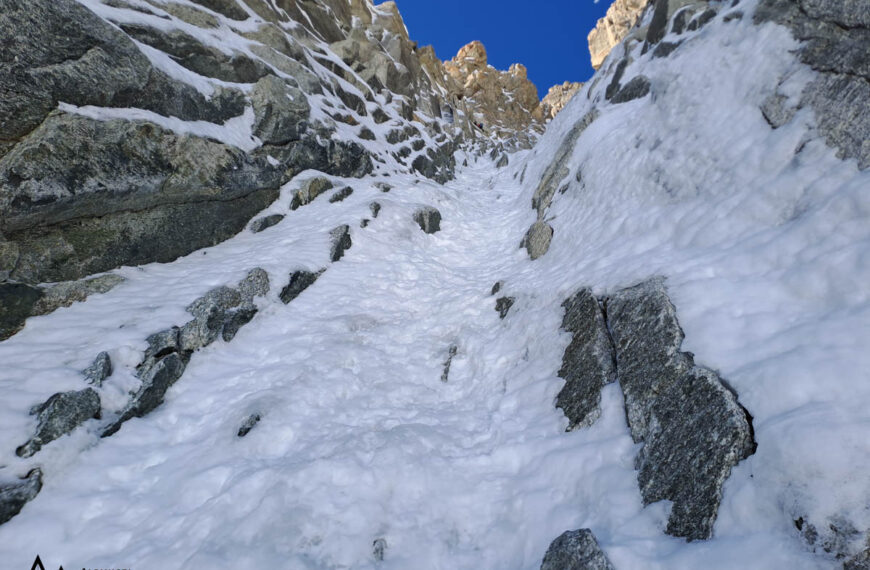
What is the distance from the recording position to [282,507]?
5.64 meters

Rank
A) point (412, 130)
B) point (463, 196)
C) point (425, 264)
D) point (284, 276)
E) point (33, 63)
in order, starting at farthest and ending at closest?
point (412, 130), point (463, 196), point (425, 264), point (284, 276), point (33, 63)

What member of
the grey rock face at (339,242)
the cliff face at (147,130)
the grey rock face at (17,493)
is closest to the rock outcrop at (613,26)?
the cliff face at (147,130)

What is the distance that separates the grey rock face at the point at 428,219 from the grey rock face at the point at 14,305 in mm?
13965

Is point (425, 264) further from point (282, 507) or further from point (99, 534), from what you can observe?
point (99, 534)

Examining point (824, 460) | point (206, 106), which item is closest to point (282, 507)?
point (824, 460)

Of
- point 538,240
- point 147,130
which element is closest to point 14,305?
point 147,130

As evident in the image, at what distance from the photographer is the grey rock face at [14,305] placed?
851cm

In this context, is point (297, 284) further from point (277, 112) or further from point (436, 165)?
point (436, 165)

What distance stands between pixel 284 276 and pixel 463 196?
18865 millimetres

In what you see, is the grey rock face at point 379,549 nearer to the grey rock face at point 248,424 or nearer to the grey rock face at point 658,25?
the grey rock face at point 248,424

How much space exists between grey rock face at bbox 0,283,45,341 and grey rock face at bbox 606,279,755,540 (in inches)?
529

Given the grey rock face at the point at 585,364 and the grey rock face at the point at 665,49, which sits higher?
the grey rock face at the point at 665,49

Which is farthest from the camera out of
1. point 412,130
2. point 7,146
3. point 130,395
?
point 412,130

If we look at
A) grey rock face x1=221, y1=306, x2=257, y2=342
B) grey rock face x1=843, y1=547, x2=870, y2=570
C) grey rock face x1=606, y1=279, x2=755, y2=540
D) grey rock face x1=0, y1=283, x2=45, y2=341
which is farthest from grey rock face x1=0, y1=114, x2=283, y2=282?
grey rock face x1=843, y1=547, x2=870, y2=570
